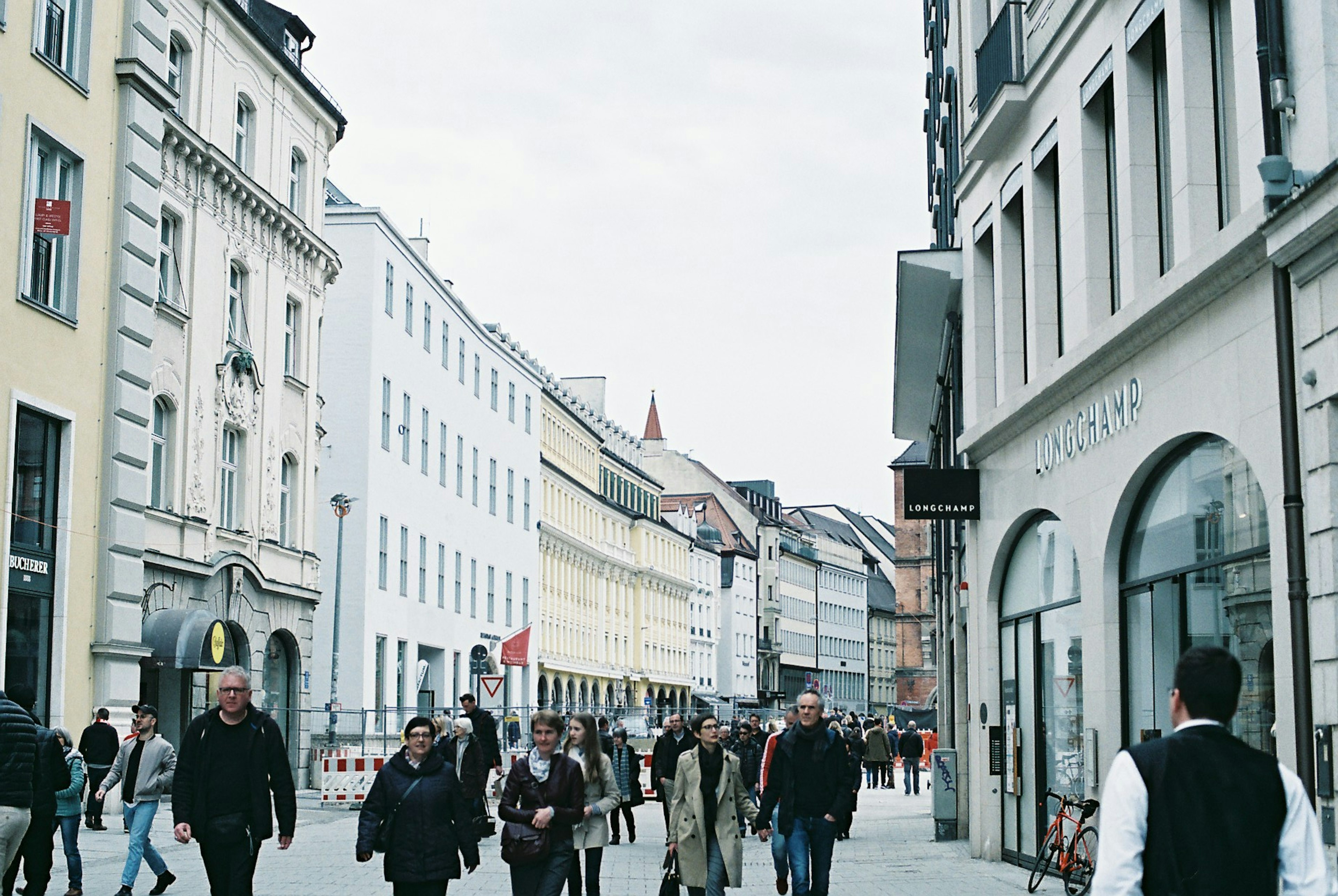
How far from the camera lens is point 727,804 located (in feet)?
42.8

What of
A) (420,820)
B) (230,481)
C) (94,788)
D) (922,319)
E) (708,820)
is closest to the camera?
(420,820)

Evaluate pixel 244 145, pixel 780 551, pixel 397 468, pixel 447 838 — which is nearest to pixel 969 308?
pixel 447 838

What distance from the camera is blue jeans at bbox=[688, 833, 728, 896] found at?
12.7 m

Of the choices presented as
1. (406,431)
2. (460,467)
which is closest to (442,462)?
(460,467)

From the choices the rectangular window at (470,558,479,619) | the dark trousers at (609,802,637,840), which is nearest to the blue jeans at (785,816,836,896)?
the dark trousers at (609,802,637,840)

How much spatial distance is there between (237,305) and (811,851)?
81.8 feet

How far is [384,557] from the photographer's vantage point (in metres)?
50.8

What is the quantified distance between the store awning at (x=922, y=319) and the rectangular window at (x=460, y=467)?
98.1 feet

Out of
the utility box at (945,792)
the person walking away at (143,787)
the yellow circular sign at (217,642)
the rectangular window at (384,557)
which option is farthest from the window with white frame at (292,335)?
the person walking away at (143,787)

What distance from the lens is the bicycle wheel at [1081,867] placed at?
15.5m

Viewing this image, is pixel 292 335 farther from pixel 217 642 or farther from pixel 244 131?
pixel 217 642

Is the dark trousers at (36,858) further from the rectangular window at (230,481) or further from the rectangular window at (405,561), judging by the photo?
the rectangular window at (405,561)

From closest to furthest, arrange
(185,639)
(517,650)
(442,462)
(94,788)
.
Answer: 1. (94,788)
2. (185,639)
3. (517,650)
4. (442,462)

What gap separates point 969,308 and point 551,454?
2246 inches
